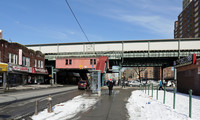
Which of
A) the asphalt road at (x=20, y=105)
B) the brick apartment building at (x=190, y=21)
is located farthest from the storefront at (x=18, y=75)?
the brick apartment building at (x=190, y=21)

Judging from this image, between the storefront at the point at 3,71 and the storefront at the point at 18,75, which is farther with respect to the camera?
the storefront at the point at 18,75

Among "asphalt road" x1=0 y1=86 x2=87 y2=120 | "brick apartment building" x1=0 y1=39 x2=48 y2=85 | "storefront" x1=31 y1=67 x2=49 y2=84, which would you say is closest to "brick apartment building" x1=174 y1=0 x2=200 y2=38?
"storefront" x1=31 y1=67 x2=49 y2=84

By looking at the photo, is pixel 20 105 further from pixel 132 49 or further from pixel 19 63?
pixel 132 49

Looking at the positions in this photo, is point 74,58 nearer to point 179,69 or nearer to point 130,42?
point 130,42

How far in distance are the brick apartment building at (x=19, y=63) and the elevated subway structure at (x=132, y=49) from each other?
11.3 metres

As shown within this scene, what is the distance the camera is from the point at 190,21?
10744 centimetres

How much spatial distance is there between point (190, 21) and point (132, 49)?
2845 inches

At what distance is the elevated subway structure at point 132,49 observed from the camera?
51.6m

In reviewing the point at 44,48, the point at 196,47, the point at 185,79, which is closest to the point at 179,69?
the point at 185,79

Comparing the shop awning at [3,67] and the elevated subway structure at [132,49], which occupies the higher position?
the elevated subway structure at [132,49]

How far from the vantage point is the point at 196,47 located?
51938mm

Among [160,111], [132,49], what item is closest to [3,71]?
[160,111]

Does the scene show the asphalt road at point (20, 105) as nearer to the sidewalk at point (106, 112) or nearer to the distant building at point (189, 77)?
the sidewalk at point (106, 112)

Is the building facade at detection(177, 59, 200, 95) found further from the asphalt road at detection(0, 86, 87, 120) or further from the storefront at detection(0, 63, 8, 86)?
the storefront at detection(0, 63, 8, 86)
